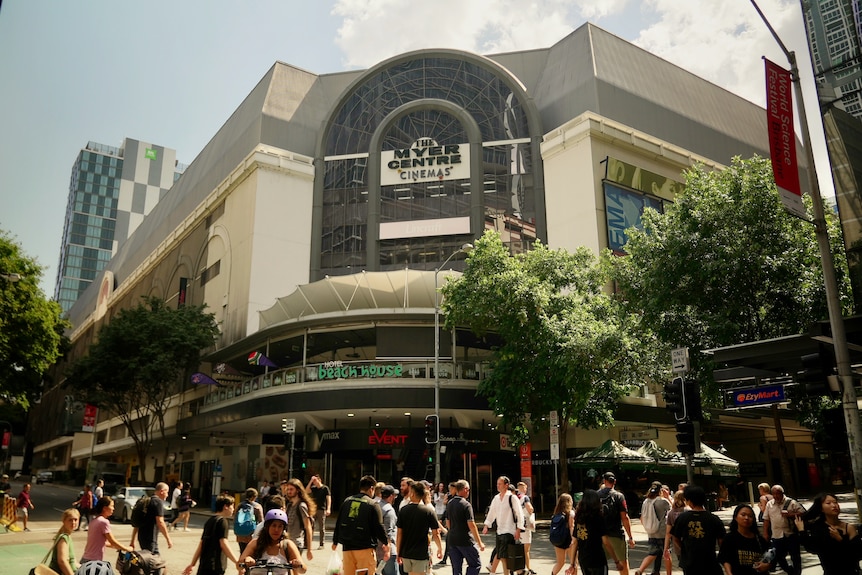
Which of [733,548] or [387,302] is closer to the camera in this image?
[733,548]

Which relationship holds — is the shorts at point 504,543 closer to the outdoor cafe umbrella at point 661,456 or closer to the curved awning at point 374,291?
the outdoor cafe umbrella at point 661,456

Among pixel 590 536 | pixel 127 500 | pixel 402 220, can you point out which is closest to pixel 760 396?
pixel 590 536

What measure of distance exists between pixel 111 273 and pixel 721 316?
70966 mm

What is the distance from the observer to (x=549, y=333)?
85.9ft

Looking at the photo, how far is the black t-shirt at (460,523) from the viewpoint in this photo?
10633mm

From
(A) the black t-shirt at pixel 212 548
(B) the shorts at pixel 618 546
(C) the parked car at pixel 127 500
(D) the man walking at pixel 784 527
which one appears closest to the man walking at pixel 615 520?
(B) the shorts at pixel 618 546

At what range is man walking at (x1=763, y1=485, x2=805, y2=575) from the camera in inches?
398

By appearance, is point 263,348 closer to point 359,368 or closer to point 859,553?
point 359,368

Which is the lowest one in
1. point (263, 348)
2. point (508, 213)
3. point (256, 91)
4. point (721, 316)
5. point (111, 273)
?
point (721, 316)

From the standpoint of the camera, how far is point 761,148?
51.9 meters

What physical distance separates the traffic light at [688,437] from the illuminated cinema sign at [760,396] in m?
7.43

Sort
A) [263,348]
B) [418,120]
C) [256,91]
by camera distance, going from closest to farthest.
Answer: [263,348]
[418,120]
[256,91]

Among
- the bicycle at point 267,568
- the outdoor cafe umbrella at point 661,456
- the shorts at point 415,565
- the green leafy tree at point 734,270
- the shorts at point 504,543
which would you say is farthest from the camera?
the outdoor cafe umbrella at point 661,456

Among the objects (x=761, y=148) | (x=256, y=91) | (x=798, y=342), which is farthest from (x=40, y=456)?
(x=798, y=342)
